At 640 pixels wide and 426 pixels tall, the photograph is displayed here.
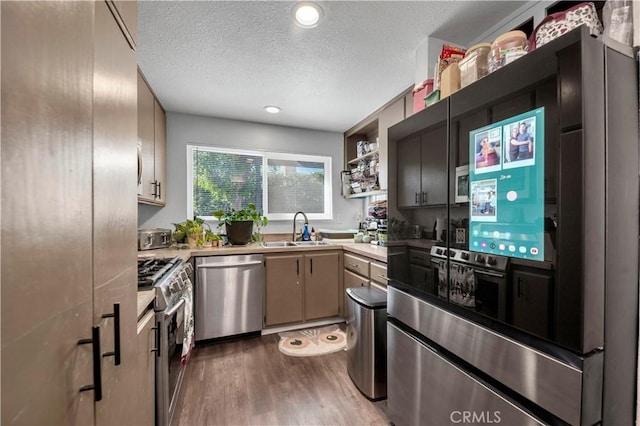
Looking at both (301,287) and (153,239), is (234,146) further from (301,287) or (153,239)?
(301,287)

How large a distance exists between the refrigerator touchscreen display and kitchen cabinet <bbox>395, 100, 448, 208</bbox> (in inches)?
6.0

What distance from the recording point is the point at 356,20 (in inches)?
59.1

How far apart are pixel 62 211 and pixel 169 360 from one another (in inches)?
50.4

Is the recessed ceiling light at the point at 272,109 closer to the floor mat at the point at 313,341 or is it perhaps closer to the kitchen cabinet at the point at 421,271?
the kitchen cabinet at the point at 421,271

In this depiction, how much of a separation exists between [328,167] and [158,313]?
2.76m

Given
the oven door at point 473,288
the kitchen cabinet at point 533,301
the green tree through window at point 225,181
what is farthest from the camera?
the green tree through window at point 225,181

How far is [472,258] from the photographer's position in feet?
3.30

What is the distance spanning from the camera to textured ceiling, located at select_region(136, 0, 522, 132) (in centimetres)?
142

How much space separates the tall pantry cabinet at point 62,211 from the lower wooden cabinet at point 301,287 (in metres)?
1.84

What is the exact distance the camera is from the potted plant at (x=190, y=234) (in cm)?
265

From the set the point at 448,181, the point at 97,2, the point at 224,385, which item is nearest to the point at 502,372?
the point at 448,181

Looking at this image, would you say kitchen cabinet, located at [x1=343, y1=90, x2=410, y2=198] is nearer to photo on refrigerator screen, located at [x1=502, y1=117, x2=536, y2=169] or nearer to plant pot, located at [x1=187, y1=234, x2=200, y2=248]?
photo on refrigerator screen, located at [x1=502, y1=117, x2=536, y2=169]

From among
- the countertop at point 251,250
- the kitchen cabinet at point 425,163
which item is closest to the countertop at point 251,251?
the countertop at point 251,250

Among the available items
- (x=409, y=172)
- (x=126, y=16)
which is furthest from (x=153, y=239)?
(x=409, y=172)
